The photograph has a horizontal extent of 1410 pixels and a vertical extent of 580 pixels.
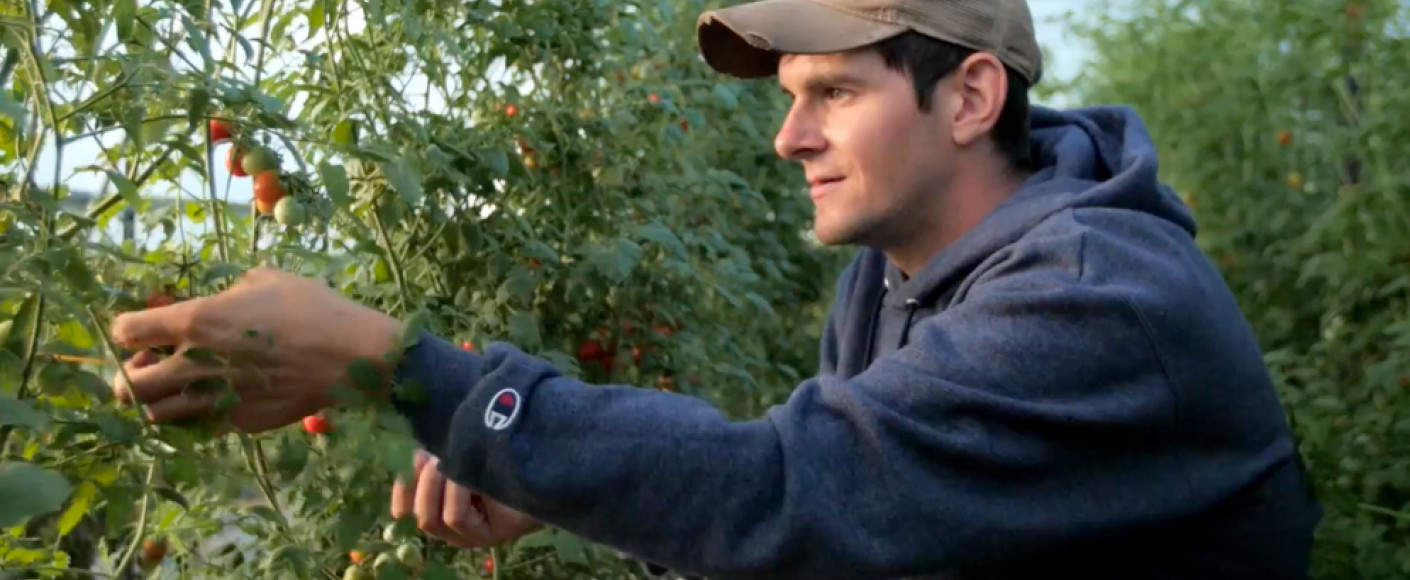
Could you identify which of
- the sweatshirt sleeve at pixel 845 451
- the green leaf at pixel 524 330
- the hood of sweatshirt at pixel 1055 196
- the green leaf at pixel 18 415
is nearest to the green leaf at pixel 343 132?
the green leaf at pixel 524 330

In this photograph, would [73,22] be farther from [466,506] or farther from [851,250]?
[851,250]

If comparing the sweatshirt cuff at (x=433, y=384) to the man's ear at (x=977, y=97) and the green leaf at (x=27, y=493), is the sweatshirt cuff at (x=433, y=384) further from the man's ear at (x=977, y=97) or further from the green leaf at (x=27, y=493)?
the man's ear at (x=977, y=97)

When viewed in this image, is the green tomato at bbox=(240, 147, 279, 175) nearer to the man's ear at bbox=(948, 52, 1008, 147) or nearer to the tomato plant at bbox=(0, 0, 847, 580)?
the tomato plant at bbox=(0, 0, 847, 580)

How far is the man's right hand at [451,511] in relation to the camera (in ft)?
4.99

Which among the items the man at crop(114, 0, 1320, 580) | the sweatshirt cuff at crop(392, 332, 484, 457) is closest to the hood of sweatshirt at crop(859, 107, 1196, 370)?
the man at crop(114, 0, 1320, 580)

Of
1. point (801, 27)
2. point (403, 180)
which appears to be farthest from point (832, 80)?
point (403, 180)

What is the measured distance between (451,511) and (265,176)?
0.38 metres

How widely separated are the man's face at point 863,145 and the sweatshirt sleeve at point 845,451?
37cm

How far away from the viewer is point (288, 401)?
1.19 m

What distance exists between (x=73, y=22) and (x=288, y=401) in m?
0.41

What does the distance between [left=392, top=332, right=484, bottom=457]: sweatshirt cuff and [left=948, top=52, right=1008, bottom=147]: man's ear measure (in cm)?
67

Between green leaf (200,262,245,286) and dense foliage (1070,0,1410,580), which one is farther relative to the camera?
dense foliage (1070,0,1410,580)

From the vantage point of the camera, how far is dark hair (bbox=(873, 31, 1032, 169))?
5.31 feet

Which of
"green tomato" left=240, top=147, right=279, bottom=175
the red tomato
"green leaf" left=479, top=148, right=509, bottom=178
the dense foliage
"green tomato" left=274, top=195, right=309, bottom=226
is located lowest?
the dense foliage
